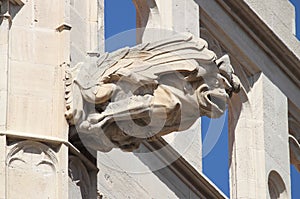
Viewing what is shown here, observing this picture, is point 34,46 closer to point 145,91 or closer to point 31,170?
point 145,91

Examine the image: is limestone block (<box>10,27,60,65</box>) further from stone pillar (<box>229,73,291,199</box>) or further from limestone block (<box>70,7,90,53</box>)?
stone pillar (<box>229,73,291,199</box>)

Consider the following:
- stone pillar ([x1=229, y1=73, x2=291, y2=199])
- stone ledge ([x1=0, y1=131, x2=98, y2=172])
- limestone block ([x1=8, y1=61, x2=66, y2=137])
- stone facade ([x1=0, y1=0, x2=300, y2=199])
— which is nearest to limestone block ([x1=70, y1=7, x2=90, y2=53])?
stone facade ([x1=0, y1=0, x2=300, y2=199])

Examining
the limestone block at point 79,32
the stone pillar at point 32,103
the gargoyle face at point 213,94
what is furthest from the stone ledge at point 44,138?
the gargoyle face at point 213,94

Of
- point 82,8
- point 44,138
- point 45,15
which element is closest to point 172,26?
point 82,8

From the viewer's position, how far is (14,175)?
65.8 ft

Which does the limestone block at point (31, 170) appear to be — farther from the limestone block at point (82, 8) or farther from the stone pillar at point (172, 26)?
the stone pillar at point (172, 26)

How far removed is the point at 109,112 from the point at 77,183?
21.9 inches

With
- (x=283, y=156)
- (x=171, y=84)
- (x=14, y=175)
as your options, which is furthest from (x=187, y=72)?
(x=283, y=156)

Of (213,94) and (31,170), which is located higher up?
(213,94)

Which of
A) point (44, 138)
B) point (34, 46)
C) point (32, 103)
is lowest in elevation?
point (44, 138)

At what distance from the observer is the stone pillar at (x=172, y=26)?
25.4m

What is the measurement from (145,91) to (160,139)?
3804 millimetres

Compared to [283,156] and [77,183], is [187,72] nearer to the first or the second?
[77,183]

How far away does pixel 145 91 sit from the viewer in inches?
813
